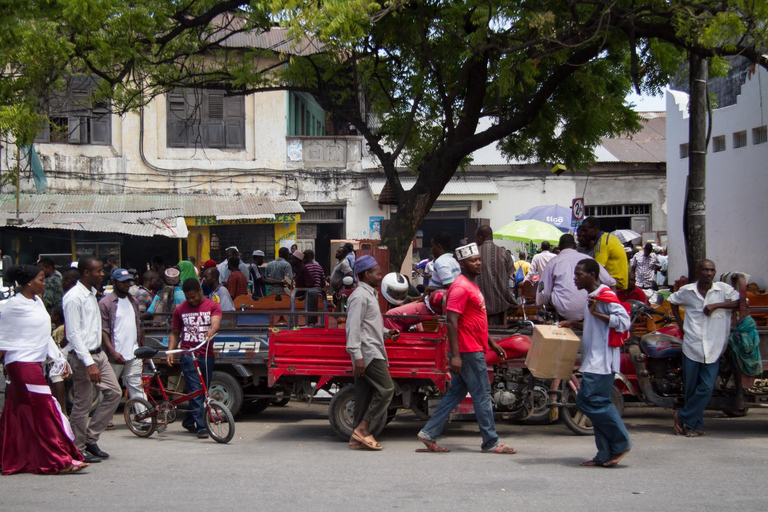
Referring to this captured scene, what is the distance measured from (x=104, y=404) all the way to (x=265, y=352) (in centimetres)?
228

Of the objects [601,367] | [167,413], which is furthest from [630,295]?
[167,413]

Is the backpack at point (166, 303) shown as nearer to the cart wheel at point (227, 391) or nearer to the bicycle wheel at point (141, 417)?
the cart wheel at point (227, 391)

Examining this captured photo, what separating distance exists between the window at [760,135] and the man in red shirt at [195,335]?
12.4m

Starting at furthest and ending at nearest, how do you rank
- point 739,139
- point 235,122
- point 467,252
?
point 235,122 < point 739,139 < point 467,252

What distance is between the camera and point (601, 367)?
660 centimetres

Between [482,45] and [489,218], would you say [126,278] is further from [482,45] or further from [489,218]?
[489,218]

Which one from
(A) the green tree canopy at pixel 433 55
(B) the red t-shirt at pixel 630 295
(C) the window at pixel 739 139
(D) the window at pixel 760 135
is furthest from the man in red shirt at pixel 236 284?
(C) the window at pixel 739 139

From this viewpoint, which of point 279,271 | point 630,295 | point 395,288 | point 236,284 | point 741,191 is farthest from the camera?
point 741,191

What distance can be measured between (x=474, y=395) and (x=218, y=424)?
266 cm

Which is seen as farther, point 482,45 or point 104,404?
point 482,45

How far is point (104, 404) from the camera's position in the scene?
280 inches

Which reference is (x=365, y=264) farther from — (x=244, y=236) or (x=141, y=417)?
(x=244, y=236)

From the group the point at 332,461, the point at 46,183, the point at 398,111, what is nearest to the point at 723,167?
the point at 398,111

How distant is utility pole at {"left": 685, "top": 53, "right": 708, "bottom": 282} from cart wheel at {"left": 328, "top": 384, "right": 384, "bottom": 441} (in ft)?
16.4
